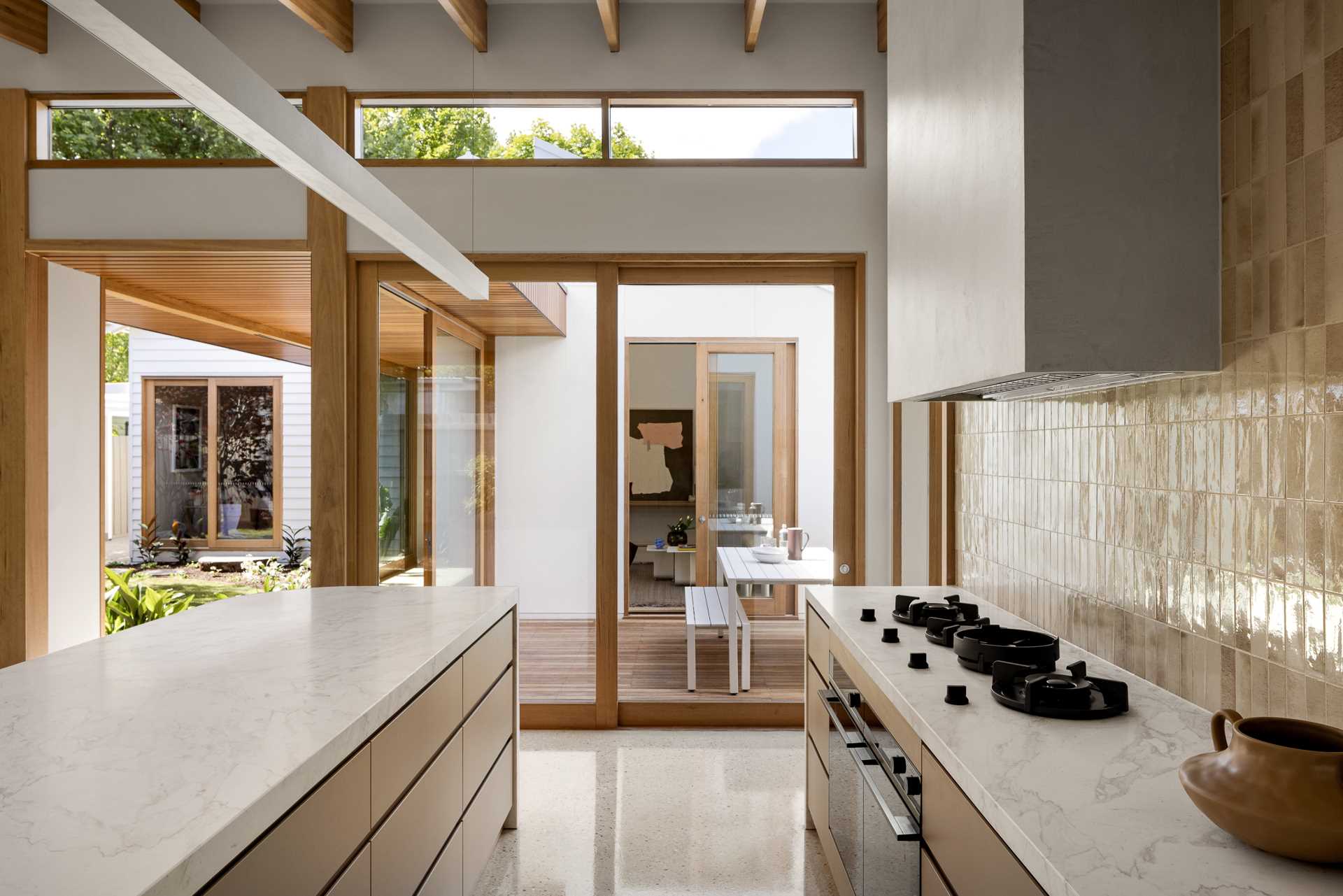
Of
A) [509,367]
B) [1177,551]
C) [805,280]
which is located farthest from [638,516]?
Answer: [1177,551]

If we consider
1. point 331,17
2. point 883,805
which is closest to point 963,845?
point 883,805

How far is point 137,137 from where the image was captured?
385 cm

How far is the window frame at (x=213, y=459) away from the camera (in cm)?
848

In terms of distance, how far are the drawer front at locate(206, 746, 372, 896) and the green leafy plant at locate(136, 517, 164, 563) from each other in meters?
8.30

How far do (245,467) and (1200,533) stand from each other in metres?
8.98

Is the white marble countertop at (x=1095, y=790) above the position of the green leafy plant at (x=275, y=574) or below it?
above

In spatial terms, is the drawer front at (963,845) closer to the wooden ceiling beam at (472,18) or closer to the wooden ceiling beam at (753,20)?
the wooden ceiling beam at (753,20)

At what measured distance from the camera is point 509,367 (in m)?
4.10

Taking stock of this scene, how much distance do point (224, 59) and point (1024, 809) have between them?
1.70 metres

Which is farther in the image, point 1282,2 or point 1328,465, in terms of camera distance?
point 1282,2

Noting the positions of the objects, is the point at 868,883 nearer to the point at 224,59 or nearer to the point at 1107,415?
the point at 1107,415

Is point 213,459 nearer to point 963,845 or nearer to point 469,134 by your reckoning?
point 469,134

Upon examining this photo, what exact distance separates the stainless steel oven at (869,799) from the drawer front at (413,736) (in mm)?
1078

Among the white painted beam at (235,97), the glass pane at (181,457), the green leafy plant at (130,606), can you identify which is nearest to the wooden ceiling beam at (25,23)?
the green leafy plant at (130,606)
